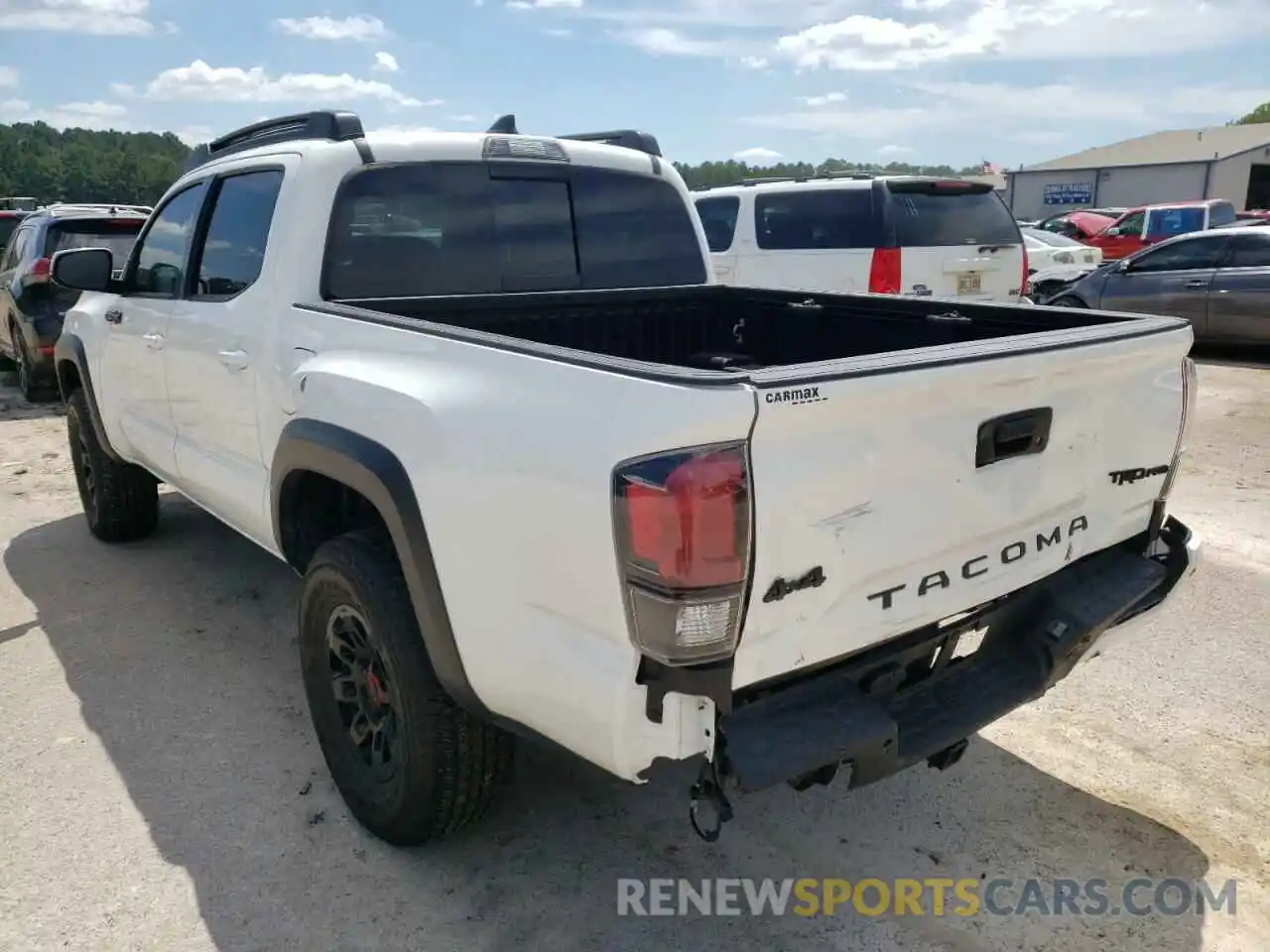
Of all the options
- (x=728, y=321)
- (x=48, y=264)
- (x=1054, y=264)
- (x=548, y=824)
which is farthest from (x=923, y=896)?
(x=1054, y=264)

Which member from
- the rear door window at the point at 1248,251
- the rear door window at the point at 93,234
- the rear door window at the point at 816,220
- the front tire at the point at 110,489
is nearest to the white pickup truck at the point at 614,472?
the front tire at the point at 110,489

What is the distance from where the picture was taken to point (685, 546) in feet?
5.99

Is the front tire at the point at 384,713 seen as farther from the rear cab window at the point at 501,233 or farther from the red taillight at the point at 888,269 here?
the red taillight at the point at 888,269

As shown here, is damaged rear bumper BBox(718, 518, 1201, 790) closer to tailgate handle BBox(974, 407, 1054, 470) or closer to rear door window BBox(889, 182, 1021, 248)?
tailgate handle BBox(974, 407, 1054, 470)

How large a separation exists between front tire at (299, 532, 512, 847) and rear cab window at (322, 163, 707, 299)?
1.07 meters

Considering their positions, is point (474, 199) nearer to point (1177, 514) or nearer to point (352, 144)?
point (352, 144)

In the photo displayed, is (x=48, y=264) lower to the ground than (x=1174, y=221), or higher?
higher

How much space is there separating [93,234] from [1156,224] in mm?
19930

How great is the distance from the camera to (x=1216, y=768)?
10.4 ft

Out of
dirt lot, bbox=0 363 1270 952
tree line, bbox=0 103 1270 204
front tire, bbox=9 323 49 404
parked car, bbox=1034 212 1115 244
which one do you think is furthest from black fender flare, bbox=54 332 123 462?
tree line, bbox=0 103 1270 204

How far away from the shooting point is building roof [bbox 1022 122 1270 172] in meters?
42.8

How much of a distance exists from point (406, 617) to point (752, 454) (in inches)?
44.7

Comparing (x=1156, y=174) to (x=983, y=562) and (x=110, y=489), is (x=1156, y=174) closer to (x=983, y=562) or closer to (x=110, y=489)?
(x=110, y=489)

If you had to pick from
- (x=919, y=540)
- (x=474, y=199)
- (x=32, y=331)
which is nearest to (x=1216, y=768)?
(x=919, y=540)
